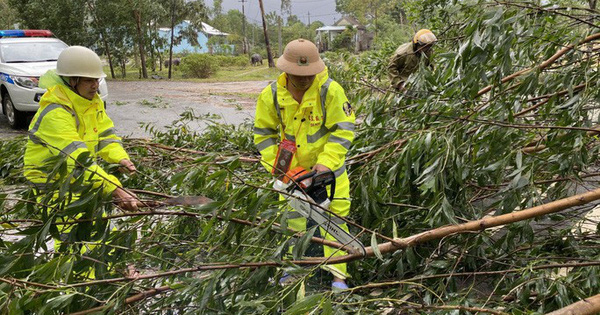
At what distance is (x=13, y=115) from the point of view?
9.88 meters

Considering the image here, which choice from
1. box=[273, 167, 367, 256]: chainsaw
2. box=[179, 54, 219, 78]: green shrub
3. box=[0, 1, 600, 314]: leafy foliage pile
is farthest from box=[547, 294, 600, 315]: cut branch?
box=[179, 54, 219, 78]: green shrub

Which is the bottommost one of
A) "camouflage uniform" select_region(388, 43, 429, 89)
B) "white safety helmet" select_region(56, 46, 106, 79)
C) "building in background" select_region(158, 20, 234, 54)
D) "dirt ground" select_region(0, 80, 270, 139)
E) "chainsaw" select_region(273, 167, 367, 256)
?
"dirt ground" select_region(0, 80, 270, 139)

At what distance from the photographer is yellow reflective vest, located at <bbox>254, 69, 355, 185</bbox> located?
3152mm

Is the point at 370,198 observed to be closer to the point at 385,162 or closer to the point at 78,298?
the point at 385,162

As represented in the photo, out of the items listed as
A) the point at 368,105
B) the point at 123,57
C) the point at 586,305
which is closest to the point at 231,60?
the point at 123,57

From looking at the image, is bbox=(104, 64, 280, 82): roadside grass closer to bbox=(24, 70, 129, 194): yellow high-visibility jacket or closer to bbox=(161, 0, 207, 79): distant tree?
bbox=(161, 0, 207, 79): distant tree

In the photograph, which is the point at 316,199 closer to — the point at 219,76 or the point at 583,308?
the point at 583,308

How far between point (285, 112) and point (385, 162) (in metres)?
0.71

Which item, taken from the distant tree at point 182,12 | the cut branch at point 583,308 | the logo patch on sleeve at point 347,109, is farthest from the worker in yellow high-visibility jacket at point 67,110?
the distant tree at point 182,12

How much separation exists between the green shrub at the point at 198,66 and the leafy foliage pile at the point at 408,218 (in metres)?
23.4

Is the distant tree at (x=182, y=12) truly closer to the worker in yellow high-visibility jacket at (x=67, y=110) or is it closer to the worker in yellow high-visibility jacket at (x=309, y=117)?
the worker in yellow high-visibility jacket at (x=67, y=110)

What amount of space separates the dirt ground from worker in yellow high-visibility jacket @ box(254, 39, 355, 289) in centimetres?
537

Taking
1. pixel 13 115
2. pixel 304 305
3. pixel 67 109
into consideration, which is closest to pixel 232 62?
pixel 13 115

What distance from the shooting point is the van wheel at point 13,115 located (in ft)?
32.2
